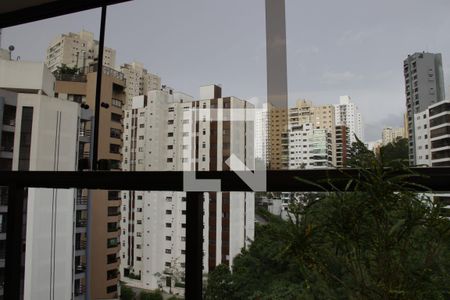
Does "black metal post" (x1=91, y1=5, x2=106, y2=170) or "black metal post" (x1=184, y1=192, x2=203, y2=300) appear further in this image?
"black metal post" (x1=91, y1=5, x2=106, y2=170)

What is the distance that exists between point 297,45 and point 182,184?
0.91 m

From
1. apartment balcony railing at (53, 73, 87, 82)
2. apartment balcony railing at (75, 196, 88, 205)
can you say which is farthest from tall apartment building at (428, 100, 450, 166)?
apartment balcony railing at (53, 73, 87, 82)

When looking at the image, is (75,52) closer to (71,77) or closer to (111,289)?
(71,77)

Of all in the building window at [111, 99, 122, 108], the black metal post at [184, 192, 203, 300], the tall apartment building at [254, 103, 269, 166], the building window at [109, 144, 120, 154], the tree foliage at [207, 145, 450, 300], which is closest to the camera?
the tree foliage at [207, 145, 450, 300]

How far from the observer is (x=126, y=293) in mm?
1850

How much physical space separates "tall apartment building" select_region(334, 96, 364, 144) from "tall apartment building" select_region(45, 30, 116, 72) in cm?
140

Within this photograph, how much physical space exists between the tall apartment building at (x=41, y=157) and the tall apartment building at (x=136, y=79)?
0.35 metres

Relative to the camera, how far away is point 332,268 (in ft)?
A: 2.62

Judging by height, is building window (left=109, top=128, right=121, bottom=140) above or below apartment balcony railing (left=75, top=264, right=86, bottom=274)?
above

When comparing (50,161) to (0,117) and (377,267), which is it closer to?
(0,117)

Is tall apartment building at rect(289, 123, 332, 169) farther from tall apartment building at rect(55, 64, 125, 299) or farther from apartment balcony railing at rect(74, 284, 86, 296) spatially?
apartment balcony railing at rect(74, 284, 86, 296)

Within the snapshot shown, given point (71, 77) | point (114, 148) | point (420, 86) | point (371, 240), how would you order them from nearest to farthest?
1. point (371, 240)
2. point (420, 86)
3. point (114, 148)
4. point (71, 77)

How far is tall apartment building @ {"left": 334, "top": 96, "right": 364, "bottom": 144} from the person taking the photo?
1541 millimetres

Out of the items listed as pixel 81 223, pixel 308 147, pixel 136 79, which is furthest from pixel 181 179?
pixel 81 223
